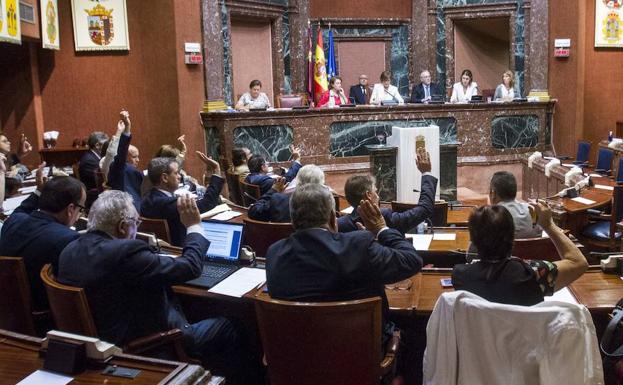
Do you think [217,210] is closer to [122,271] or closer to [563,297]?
[122,271]

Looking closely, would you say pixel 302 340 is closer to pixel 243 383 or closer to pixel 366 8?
pixel 243 383

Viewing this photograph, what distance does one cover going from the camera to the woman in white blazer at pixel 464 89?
32.9 ft

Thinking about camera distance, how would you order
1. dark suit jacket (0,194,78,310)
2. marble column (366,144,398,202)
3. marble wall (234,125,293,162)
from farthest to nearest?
marble wall (234,125,293,162), marble column (366,144,398,202), dark suit jacket (0,194,78,310)

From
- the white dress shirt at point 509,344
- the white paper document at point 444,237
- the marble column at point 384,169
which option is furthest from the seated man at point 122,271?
the marble column at point 384,169

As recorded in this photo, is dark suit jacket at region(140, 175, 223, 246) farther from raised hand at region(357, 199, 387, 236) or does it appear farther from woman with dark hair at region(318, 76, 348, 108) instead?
woman with dark hair at region(318, 76, 348, 108)

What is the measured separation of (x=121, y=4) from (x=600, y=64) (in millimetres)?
7498

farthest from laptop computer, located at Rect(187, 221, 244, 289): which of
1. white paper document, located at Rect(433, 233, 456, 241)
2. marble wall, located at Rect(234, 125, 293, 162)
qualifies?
marble wall, located at Rect(234, 125, 293, 162)

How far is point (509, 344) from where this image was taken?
2014mm

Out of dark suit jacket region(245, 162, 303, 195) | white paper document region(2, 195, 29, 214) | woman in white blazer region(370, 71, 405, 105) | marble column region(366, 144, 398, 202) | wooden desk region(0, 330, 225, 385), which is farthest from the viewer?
woman in white blazer region(370, 71, 405, 105)

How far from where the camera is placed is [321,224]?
2.47 m

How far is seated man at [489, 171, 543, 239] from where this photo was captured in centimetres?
363

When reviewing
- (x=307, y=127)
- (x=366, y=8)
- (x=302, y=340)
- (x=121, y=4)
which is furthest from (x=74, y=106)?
(x=302, y=340)

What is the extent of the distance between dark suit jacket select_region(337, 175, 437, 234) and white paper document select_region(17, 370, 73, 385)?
6.06 feet

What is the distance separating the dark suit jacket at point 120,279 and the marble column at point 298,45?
26.5 feet
